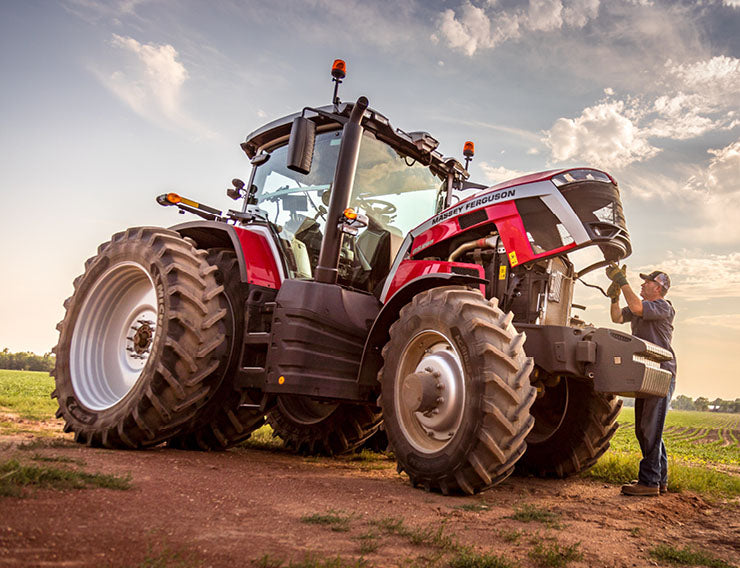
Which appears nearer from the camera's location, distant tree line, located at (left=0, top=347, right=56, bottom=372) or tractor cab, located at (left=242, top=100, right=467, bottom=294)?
tractor cab, located at (left=242, top=100, right=467, bottom=294)

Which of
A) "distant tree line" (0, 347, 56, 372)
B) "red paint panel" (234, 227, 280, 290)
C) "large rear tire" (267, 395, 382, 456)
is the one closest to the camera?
"red paint panel" (234, 227, 280, 290)

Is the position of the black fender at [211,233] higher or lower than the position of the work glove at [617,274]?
higher

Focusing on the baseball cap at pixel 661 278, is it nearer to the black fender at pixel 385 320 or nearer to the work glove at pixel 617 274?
the work glove at pixel 617 274

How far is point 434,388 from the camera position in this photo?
3986 mm

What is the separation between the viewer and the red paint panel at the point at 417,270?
4.54m

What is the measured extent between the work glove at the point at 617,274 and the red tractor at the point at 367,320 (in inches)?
7.6

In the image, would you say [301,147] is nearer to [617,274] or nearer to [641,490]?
[617,274]

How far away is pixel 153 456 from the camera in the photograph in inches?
177

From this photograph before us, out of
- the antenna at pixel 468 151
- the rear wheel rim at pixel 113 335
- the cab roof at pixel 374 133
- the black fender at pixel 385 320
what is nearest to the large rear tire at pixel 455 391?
the black fender at pixel 385 320

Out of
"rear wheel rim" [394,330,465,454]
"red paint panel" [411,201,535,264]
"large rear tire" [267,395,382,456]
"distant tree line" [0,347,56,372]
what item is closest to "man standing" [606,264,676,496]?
"red paint panel" [411,201,535,264]

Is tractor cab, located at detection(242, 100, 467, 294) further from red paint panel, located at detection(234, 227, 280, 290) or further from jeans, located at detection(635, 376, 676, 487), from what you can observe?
jeans, located at detection(635, 376, 676, 487)

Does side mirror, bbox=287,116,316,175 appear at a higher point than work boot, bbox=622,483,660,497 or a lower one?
higher

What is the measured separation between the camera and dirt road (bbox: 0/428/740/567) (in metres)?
2.17

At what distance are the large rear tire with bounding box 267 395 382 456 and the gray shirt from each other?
269 centimetres
